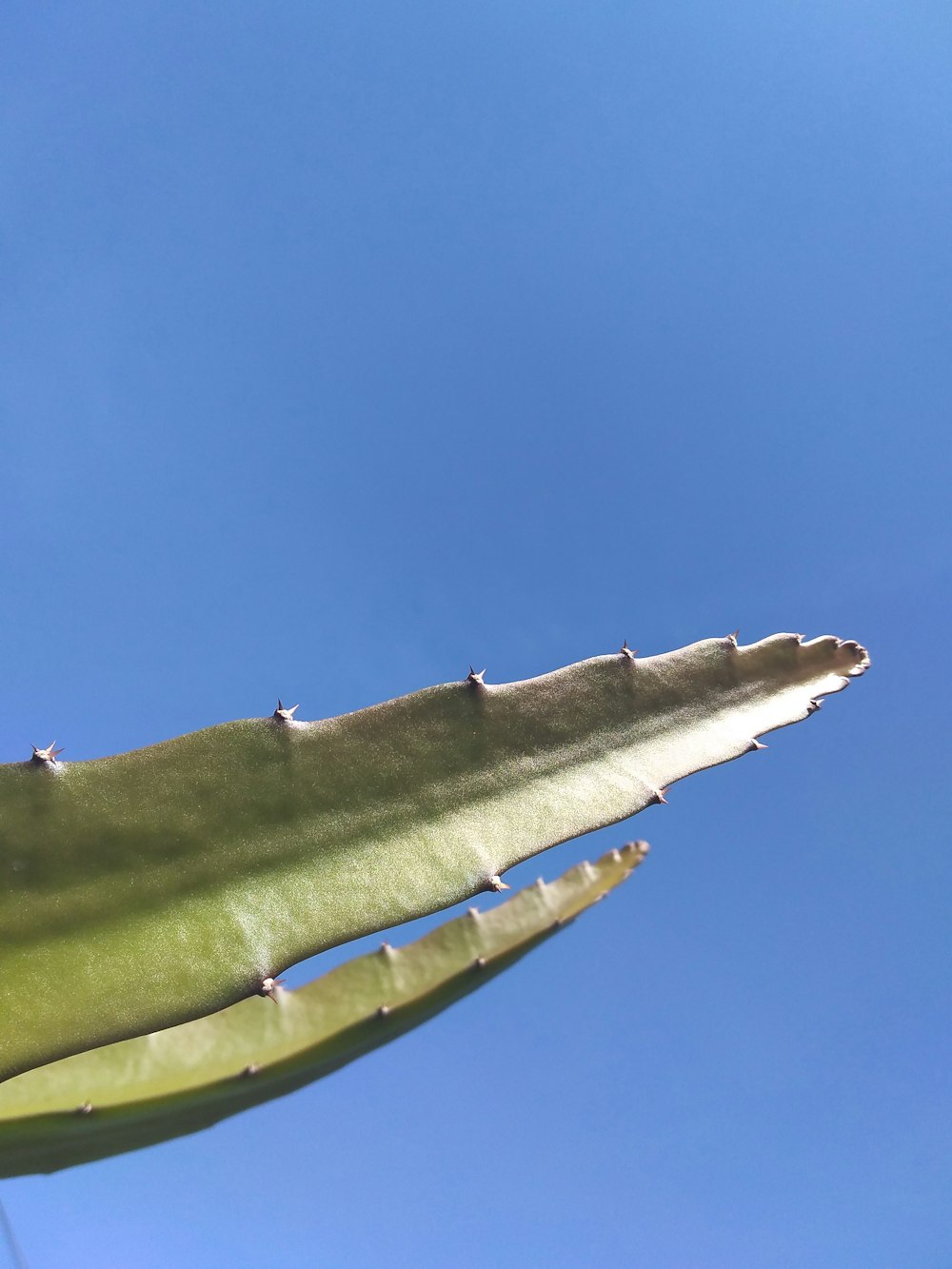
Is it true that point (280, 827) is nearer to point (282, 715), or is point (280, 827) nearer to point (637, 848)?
point (282, 715)

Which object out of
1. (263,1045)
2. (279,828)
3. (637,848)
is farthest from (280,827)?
(637,848)

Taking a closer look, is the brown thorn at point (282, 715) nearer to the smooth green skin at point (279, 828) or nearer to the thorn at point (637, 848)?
the smooth green skin at point (279, 828)

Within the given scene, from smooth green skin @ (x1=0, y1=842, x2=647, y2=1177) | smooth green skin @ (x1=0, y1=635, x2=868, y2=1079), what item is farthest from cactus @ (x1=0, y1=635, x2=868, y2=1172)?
smooth green skin @ (x1=0, y1=842, x2=647, y2=1177)

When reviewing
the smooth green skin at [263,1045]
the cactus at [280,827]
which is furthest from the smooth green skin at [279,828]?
the smooth green skin at [263,1045]

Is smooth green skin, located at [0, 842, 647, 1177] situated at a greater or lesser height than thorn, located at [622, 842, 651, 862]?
lesser

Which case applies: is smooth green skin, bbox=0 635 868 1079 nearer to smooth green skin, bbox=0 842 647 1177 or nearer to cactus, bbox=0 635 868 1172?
cactus, bbox=0 635 868 1172

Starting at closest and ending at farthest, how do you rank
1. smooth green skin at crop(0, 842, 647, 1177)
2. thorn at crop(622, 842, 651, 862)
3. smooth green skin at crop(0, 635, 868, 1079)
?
smooth green skin at crop(0, 635, 868, 1079)
smooth green skin at crop(0, 842, 647, 1177)
thorn at crop(622, 842, 651, 862)

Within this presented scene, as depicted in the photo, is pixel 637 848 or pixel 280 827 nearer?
pixel 280 827
